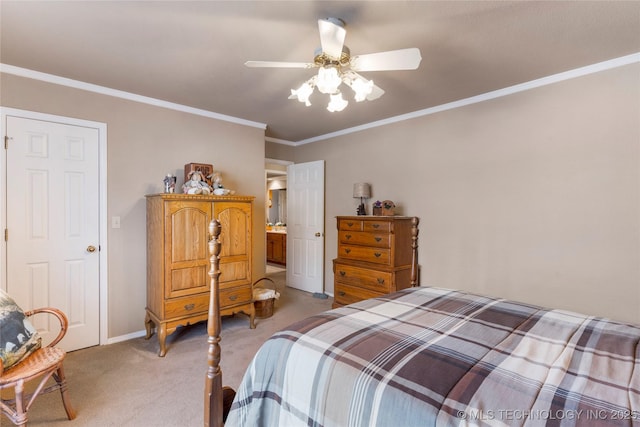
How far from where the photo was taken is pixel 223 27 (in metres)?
1.93

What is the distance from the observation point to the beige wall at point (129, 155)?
2.71m

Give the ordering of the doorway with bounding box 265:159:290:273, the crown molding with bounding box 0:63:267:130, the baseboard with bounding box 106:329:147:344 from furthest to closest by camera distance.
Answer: the doorway with bounding box 265:159:290:273 → the baseboard with bounding box 106:329:147:344 → the crown molding with bounding box 0:63:267:130

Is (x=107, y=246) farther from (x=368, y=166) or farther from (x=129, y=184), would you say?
(x=368, y=166)

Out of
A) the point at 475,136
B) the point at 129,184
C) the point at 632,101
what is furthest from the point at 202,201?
the point at 632,101

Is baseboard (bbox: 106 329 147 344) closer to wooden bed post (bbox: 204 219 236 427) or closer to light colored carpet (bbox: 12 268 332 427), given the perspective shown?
light colored carpet (bbox: 12 268 332 427)

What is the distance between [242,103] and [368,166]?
177 centimetres

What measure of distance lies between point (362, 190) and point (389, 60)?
2237 millimetres

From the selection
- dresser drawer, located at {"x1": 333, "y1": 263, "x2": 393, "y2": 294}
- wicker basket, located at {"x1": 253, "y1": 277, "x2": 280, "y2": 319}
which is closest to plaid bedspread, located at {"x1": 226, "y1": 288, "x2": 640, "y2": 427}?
dresser drawer, located at {"x1": 333, "y1": 263, "x2": 393, "y2": 294}

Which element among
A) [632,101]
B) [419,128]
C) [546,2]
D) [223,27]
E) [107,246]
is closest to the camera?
[546,2]

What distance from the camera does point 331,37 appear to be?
5.12 ft

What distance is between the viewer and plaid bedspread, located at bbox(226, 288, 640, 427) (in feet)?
2.84

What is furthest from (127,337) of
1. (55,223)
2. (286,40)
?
(286,40)

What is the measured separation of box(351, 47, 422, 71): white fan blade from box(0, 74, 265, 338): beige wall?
234cm

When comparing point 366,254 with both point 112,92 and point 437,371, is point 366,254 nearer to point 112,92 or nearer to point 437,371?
point 437,371
